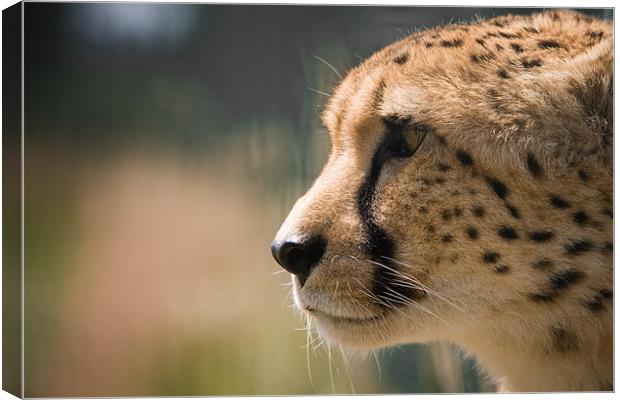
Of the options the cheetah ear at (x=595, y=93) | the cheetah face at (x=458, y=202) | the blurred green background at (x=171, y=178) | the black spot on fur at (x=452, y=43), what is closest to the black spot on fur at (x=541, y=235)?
the cheetah face at (x=458, y=202)

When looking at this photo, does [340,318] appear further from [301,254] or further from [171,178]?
[171,178]

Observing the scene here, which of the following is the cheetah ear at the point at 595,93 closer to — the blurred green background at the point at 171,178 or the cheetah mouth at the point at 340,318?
the blurred green background at the point at 171,178

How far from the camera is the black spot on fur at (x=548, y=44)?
1.85 meters

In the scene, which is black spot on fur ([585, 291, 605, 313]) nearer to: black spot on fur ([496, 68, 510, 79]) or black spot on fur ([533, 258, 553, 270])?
black spot on fur ([533, 258, 553, 270])

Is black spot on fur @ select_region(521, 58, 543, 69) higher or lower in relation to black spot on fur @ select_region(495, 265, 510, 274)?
higher

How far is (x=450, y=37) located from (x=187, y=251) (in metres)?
0.83

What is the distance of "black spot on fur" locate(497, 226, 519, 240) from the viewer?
5.75 ft

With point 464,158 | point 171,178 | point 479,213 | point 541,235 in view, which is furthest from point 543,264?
point 171,178

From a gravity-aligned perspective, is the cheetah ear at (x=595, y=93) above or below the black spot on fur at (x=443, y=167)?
above

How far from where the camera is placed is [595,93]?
1.76 m

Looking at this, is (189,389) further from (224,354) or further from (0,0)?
(0,0)

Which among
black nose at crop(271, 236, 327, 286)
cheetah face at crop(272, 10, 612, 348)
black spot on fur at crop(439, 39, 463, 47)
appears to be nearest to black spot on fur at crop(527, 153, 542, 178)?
cheetah face at crop(272, 10, 612, 348)

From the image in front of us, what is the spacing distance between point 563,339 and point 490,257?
22 centimetres

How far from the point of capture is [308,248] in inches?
71.1
